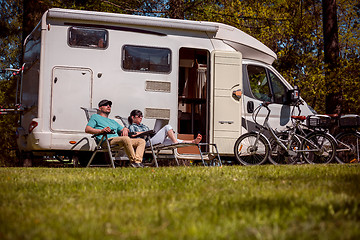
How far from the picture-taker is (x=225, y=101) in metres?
8.56

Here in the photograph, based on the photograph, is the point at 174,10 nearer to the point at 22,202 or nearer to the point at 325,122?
the point at 325,122

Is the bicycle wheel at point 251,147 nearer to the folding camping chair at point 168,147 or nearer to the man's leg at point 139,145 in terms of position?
the folding camping chair at point 168,147

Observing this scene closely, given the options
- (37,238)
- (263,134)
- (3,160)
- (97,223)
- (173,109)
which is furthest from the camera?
(3,160)

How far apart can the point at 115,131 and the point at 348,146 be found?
4428 millimetres

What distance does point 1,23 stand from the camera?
1552 centimetres

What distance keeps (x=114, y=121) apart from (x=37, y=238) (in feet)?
19.4

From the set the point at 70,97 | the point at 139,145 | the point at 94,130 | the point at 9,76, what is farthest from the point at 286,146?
the point at 9,76

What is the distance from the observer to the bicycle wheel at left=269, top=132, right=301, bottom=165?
8719 millimetres

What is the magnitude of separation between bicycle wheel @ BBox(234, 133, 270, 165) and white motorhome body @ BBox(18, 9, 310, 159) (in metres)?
0.20

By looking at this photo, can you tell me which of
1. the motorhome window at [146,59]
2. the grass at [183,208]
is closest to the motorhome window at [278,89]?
the motorhome window at [146,59]

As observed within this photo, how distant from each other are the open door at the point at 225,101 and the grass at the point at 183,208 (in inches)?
149

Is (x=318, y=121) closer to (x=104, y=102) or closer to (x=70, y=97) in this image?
(x=104, y=102)

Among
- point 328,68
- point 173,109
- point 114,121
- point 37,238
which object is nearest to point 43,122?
point 114,121

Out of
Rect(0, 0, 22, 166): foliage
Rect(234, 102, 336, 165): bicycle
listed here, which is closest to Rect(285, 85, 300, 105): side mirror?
Rect(234, 102, 336, 165): bicycle
